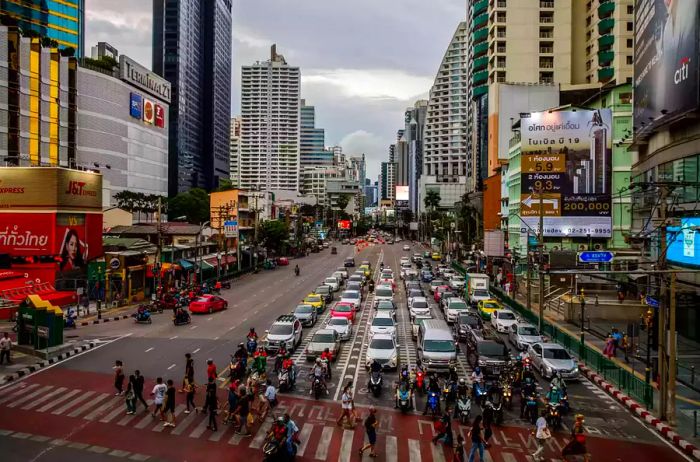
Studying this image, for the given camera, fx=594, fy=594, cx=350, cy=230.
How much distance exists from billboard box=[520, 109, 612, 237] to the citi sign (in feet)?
76.4

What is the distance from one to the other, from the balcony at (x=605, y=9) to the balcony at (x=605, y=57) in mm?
5571

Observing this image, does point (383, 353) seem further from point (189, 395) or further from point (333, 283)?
point (333, 283)

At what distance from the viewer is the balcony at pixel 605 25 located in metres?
89.0

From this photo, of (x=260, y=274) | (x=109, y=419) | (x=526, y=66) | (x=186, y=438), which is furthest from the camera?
(x=526, y=66)

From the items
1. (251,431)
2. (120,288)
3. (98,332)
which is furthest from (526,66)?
(251,431)

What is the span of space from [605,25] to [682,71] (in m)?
70.5

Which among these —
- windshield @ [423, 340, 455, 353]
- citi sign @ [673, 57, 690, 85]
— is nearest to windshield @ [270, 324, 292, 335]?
windshield @ [423, 340, 455, 353]

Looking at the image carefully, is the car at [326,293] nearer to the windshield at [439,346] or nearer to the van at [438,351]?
the van at [438,351]

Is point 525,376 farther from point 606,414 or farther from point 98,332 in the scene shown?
point 98,332

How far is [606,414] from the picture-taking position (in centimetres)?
2003

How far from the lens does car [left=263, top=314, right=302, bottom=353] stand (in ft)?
91.7

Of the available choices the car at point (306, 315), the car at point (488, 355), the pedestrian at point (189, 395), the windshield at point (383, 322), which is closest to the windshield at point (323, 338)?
the windshield at point (383, 322)

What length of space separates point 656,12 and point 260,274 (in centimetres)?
5334

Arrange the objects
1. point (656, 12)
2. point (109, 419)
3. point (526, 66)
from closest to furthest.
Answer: point (109, 419), point (656, 12), point (526, 66)
